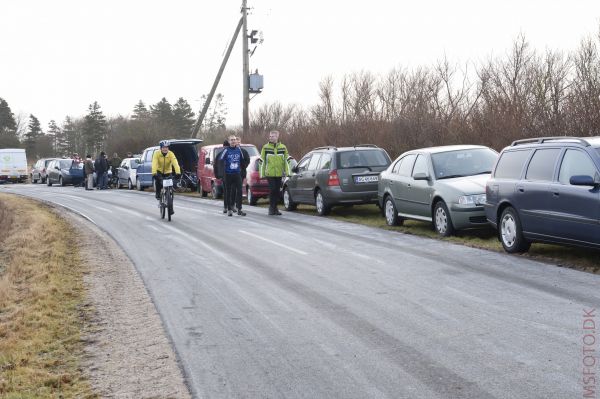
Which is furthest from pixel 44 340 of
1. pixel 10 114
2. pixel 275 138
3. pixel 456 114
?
pixel 10 114

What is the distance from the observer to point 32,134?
113000 millimetres

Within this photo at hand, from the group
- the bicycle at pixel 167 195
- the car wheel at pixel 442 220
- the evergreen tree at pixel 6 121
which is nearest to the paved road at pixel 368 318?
the car wheel at pixel 442 220

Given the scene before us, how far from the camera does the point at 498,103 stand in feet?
61.1

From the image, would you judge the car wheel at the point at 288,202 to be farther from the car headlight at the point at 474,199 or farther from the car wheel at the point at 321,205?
the car headlight at the point at 474,199

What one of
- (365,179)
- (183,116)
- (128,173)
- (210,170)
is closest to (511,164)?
(365,179)

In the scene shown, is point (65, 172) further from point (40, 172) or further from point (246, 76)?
point (246, 76)

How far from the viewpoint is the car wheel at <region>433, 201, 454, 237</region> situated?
13266 millimetres

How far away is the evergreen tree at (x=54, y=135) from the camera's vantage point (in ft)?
385

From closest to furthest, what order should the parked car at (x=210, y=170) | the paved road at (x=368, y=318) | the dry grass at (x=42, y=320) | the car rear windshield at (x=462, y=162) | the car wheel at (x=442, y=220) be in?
1. the paved road at (x=368, y=318)
2. the dry grass at (x=42, y=320)
3. the car wheel at (x=442, y=220)
4. the car rear windshield at (x=462, y=162)
5. the parked car at (x=210, y=170)

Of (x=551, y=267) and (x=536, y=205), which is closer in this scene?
(x=551, y=267)

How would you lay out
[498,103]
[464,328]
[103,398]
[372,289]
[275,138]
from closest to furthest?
[103,398], [464,328], [372,289], [498,103], [275,138]

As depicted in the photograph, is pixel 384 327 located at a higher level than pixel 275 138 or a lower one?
lower

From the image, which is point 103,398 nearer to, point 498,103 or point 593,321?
point 593,321

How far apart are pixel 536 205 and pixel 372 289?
3.33 m
